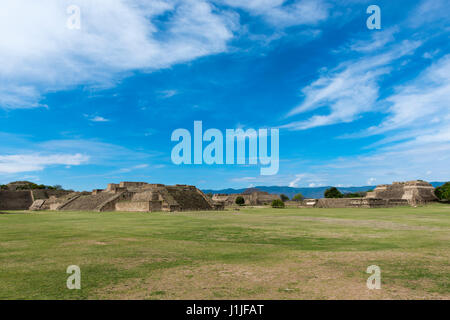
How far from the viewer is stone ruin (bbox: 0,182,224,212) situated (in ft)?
169

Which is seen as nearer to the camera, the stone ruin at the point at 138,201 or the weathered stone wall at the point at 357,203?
the stone ruin at the point at 138,201

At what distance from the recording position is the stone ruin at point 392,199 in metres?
69.1

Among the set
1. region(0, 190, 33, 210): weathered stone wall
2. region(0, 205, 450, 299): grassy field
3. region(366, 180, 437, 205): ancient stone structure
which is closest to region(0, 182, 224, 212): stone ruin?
region(0, 190, 33, 210): weathered stone wall

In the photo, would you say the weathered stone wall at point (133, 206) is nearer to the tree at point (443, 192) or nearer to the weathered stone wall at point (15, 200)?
the weathered stone wall at point (15, 200)

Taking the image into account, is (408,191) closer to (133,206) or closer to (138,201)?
(138,201)

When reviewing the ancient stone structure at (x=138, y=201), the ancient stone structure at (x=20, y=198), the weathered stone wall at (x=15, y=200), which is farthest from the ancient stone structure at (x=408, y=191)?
the weathered stone wall at (x=15, y=200)

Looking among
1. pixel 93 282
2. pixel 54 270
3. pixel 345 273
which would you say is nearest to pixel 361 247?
pixel 345 273

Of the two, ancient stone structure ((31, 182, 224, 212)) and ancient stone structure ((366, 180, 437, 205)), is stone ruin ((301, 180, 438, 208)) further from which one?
ancient stone structure ((31, 182, 224, 212))

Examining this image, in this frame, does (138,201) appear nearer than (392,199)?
Yes

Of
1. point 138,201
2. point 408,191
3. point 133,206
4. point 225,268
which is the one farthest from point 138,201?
point 408,191

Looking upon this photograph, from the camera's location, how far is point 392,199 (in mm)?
73562

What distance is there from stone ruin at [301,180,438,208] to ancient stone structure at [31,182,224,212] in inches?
1270

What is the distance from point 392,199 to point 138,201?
201ft
